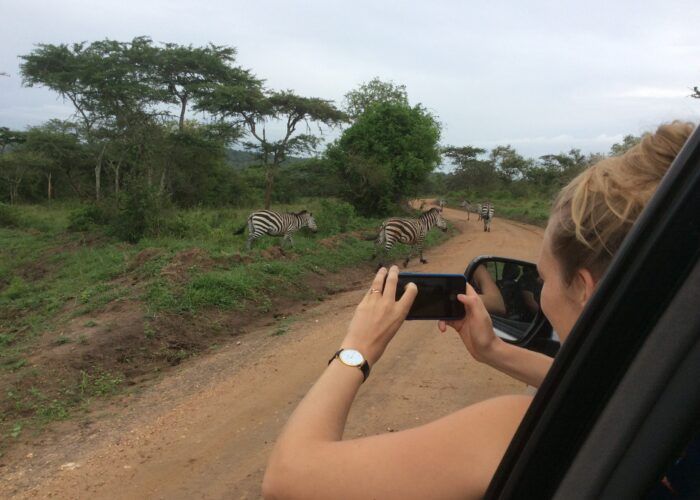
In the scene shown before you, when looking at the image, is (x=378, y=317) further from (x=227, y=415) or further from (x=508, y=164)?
(x=508, y=164)

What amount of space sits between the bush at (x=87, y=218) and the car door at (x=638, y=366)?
54.4ft

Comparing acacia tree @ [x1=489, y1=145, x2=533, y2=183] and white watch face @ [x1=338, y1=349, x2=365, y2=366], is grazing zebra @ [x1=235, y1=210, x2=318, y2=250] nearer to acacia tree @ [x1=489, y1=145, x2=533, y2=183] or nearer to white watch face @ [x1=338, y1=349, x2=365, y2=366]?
white watch face @ [x1=338, y1=349, x2=365, y2=366]

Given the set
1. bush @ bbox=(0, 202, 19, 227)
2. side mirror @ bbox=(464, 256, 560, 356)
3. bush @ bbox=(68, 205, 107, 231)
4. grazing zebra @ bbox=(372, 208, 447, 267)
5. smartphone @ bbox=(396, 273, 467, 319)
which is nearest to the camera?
smartphone @ bbox=(396, 273, 467, 319)

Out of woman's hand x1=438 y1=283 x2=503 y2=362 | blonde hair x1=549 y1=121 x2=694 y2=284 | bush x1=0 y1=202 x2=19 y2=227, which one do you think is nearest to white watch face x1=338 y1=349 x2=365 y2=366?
woman's hand x1=438 y1=283 x2=503 y2=362

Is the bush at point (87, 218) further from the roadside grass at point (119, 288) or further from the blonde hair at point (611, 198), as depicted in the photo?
the blonde hair at point (611, 198)

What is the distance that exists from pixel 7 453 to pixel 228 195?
906 inches

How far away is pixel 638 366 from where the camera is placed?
0.74 metres

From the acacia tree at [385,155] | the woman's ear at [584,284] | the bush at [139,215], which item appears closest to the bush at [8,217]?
the bush at [139,215]

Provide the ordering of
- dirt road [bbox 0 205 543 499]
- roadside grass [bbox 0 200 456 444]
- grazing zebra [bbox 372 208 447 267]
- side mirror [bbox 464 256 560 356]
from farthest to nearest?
grazing zebra [bbox 372 208 447 267]
roadside grass [bbox 0 200 456 444]
dirt road [bbox 0 205 543 499]
side mirror [bbox 464 256 560 356]

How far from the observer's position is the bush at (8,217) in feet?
60.6

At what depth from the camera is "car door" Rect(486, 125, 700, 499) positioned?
71 cm

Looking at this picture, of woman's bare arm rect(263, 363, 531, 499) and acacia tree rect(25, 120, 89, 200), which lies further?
acacia tree rect(25, 120, 89, 200)

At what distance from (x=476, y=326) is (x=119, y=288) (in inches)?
298

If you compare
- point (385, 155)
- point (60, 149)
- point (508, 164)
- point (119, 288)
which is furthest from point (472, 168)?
point (119, 288)
